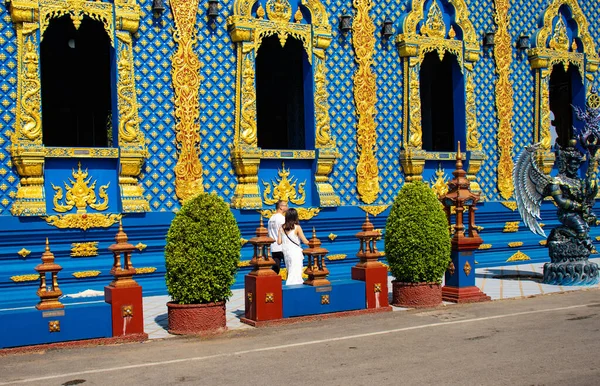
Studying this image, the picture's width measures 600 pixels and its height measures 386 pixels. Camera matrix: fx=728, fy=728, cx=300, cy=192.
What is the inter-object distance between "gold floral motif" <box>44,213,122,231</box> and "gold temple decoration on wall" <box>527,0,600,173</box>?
34.5ft

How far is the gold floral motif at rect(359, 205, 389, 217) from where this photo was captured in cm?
1467

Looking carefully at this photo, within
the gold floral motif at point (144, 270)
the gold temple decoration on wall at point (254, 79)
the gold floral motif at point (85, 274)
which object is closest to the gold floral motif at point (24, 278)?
the gold floral motif at point (85, 274)

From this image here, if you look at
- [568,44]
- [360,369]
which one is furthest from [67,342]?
[568,44]

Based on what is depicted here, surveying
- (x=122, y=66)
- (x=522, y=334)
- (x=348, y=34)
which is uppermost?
Result: (x=348, y=34)

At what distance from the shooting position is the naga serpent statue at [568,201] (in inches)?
519

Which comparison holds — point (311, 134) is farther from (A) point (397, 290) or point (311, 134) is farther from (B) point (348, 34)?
(A) point (397, 290)

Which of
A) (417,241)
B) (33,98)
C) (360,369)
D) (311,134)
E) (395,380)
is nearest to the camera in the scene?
(395,380)

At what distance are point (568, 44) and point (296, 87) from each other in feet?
22.4

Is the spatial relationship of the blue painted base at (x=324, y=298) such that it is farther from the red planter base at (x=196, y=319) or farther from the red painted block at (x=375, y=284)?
the red planter base at (x=196, y=319)

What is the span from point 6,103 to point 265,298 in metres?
5.44

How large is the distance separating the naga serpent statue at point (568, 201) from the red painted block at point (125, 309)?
7729 millimetres

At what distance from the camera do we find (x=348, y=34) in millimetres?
14820

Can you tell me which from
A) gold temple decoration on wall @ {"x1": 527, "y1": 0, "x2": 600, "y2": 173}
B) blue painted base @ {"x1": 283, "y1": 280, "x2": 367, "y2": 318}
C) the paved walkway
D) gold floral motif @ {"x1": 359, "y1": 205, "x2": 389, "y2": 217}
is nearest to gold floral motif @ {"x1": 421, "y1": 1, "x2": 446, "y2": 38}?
gold temple decoration on wall @ {"x1": 527, "y1": 0, "x2": 600, "y2": 173}

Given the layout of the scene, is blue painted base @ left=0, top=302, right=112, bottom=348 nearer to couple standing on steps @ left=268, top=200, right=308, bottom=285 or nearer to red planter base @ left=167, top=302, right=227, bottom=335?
red planter base @ left=167, top=302, right=227, bottom=335
